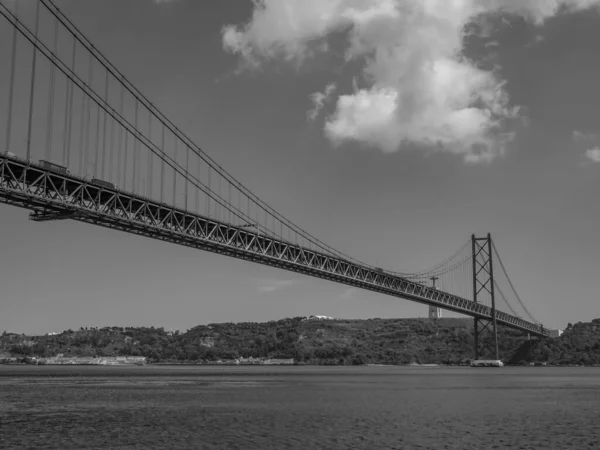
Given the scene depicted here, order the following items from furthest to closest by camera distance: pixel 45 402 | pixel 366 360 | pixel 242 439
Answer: pixel 366 360 → pixel 45 402 → pixel 242 439

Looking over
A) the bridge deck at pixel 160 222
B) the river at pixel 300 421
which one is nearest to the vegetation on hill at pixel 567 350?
the bridge deck at pixel 160 222

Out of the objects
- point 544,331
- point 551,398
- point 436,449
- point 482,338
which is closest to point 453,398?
point 551,398

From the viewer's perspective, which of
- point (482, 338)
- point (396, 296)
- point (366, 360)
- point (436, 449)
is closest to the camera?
point (436, 449)

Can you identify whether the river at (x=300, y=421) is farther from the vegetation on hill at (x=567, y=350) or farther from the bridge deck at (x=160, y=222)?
the vegetation on hill at (x=567, y=350)

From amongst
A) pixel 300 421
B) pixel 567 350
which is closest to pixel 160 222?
pixel 300 421

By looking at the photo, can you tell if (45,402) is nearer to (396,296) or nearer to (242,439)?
(242,439)

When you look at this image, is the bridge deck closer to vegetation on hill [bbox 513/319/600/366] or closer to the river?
the river

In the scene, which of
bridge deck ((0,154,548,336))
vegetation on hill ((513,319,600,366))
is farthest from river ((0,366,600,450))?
vegetation on hill ((513,319,600,366))

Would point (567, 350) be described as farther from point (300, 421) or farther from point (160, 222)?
point (300, 421)
